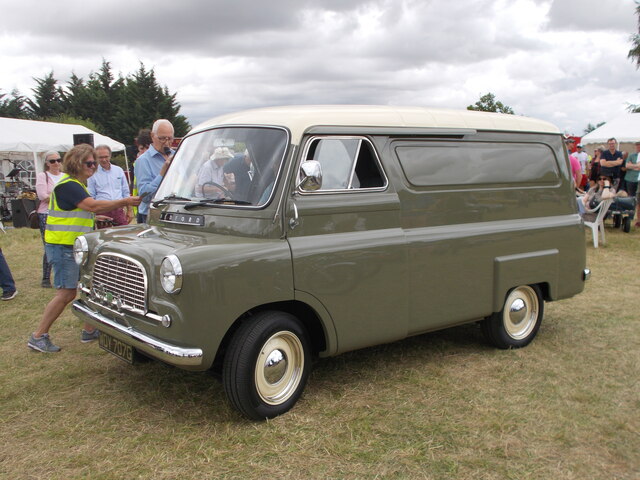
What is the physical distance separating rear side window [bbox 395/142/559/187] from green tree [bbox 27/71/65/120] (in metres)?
61.2

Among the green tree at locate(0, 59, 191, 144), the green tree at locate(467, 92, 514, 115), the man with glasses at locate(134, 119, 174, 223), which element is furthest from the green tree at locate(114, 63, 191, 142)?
the man with glasses at locate(134, 119, 174, 223)

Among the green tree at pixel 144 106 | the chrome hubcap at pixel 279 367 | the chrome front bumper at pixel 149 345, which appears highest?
the green tree at pixel 144 106

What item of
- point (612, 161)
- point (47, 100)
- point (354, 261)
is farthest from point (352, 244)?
point (47, 100)

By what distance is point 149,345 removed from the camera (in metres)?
3.45

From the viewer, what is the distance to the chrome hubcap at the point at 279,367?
3.70 metres

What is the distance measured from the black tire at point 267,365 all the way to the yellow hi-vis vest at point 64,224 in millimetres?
2317

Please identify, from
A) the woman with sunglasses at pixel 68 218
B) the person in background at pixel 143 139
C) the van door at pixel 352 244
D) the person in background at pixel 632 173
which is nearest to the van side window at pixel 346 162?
the van door at pixel 352 244

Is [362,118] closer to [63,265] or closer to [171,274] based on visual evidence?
[171,274]

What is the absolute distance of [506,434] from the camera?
3578 mm

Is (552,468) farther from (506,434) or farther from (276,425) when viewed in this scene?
(276,425)

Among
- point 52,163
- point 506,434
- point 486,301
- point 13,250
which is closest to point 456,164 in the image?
point 486,301

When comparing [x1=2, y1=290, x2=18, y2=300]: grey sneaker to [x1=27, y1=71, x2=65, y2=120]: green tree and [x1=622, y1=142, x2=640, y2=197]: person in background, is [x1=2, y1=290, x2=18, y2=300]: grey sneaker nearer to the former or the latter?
[x1=622, y1=142, x2=640, y2=197]: person in background

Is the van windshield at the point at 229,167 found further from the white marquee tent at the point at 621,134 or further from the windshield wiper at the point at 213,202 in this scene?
the white marquee tent at the point at 621,134

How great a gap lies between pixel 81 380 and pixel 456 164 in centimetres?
366
